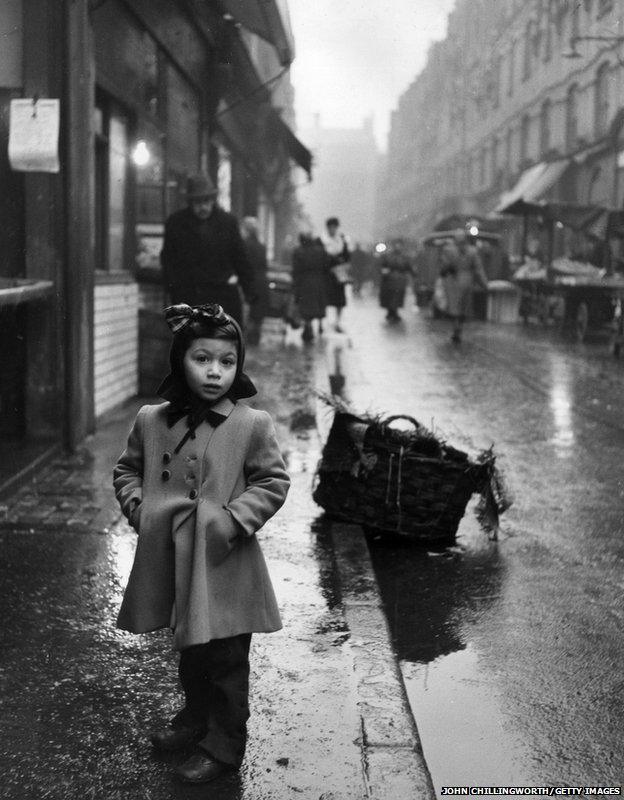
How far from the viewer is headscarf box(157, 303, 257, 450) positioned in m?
3.14

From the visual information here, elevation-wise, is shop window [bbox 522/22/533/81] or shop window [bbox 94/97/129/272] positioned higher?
shop window [bbox 522/22/533/81]

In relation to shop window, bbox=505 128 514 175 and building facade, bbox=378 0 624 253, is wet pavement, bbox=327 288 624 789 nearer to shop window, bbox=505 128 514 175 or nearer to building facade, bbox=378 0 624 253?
building facade, bbox=378 0 624 253

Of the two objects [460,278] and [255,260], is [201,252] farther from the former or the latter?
[460,278]

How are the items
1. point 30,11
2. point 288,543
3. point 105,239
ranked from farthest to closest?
point 105,239 → point 30,11 → point 288,543

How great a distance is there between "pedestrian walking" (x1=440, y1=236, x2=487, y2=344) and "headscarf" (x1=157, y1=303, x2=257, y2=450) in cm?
1620

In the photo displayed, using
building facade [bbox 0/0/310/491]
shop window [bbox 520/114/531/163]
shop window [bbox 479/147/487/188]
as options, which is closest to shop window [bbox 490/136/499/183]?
shop window [bbox 479/147/487/188]

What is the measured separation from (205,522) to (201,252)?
23.3 ft

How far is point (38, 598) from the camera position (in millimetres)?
4621

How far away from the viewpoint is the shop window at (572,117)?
113 ft

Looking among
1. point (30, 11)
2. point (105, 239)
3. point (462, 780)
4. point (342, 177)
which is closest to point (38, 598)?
point (462, 780)

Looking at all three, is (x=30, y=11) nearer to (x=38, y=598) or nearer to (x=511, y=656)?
(x=38, y=598)

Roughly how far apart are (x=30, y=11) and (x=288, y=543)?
12.7ft

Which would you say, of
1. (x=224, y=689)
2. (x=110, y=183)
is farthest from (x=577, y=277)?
(x=224, y=689)

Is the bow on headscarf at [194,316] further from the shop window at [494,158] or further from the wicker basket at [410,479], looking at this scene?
the shop window at [494,158]
